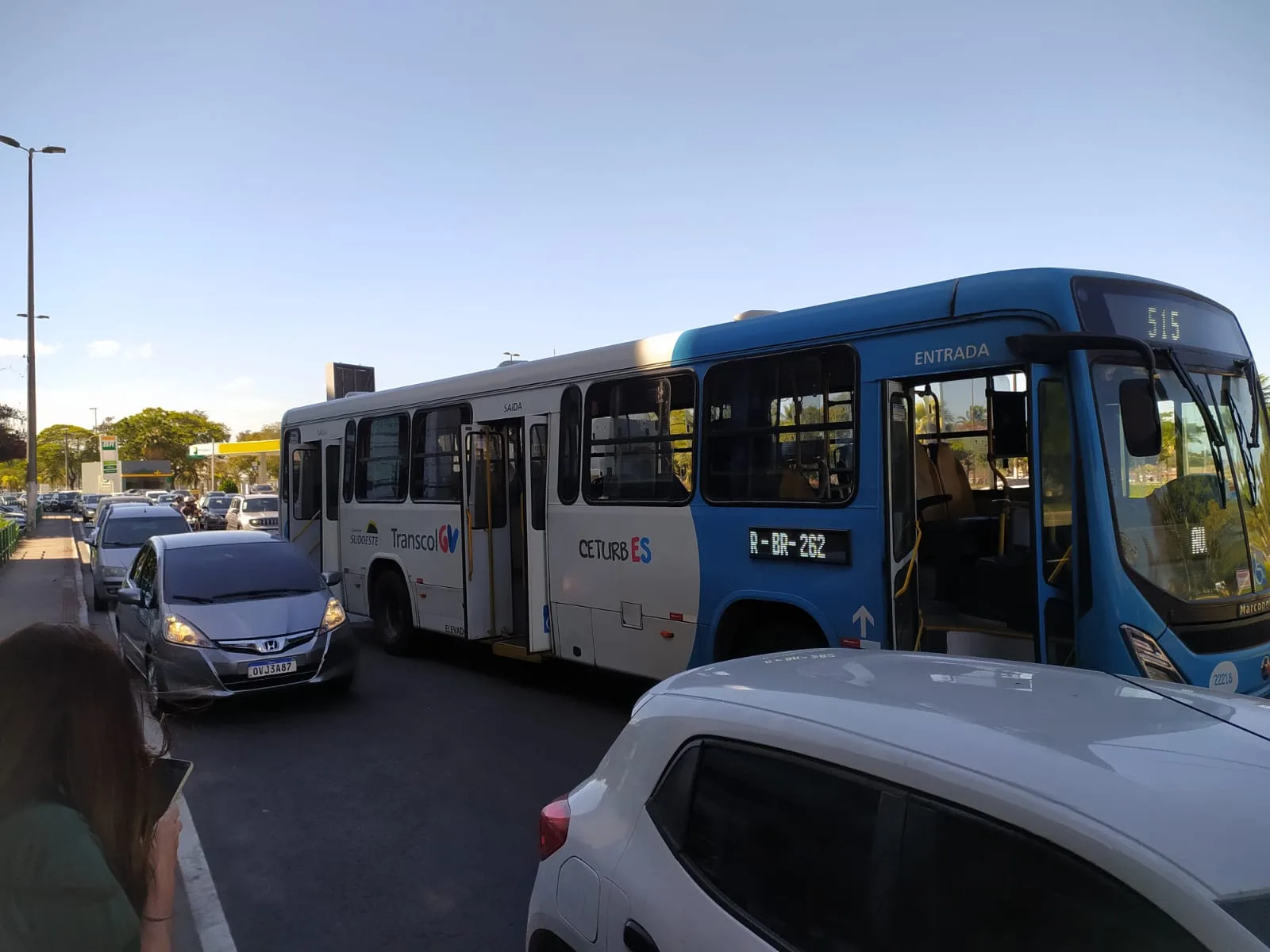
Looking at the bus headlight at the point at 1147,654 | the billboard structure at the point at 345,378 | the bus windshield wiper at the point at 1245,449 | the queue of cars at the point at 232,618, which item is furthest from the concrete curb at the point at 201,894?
the billboard structure at the point at 345,378

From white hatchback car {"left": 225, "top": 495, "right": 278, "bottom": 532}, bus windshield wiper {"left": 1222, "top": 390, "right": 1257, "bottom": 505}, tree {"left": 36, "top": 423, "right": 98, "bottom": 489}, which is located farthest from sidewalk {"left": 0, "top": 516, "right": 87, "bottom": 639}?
tree {"left": 36, "top": 423, "right": 98, "bottom": 489}

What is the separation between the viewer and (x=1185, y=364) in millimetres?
5266

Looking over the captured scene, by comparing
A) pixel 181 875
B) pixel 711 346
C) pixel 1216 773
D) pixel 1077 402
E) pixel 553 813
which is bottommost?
pixel 181 875

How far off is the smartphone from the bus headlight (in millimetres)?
4443

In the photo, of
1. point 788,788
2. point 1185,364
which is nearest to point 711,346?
point 1185,364

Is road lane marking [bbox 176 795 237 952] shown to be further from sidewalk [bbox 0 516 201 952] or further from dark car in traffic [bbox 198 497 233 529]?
dark car in traffic [bbox 198 497 233 529]

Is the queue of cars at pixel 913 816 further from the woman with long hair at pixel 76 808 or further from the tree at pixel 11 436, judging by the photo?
the tree at pixel 11 436

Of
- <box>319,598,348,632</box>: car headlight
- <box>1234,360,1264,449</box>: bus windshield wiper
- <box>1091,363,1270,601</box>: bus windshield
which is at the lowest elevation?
<box>319,598,348,632</box>: car headlight

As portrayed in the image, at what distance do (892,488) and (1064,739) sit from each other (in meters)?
3.96

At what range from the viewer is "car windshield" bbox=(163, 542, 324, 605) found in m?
8.36

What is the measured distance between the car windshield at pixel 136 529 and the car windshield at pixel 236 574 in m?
7.78

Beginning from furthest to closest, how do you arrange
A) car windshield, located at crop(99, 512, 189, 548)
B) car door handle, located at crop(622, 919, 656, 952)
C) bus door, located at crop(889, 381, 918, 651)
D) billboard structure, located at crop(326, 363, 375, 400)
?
billboard structure, located at crop(326, 363, 375, 400) < car windshield, located at crop(99, 512, 189, 548) < bus door, located at crop(889, 381, 918, 651) < car door handle, located at crop(622, 919, 656, 952)

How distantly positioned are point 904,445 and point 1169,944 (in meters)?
4.60

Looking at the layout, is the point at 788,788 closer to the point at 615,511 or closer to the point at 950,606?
the point at 950,606
